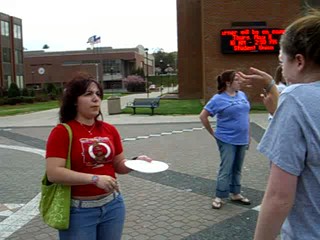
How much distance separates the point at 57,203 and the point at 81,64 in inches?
4050

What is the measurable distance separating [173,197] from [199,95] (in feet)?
99.8

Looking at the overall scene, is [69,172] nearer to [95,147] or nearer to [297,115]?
[95,147]

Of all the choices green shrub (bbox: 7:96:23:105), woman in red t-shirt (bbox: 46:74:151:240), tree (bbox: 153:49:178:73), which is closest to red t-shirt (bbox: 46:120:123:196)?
woman in red t-shirt (bbox: 46:74:151:240)

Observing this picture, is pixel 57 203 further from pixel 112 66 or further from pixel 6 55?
pixel 112 66

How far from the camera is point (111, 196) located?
2.81 meters

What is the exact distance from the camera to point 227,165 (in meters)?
5.42

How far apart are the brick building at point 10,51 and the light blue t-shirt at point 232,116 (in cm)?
6685

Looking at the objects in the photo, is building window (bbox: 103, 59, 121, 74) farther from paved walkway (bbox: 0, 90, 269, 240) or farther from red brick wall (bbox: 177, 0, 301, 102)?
paved walkway (bbox: 0, 90, 269, 240)

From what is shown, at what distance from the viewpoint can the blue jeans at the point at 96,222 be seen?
2.66 metres

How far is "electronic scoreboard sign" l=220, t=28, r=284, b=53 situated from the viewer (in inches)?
941

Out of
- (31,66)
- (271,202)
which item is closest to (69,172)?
(271,202)

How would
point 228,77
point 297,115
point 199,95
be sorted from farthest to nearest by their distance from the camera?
point 199,95 → point 228,77 → point 297,115

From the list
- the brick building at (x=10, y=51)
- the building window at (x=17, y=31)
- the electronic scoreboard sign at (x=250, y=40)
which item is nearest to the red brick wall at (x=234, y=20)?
the electronic scoreboard sign at (x=250, y=40)

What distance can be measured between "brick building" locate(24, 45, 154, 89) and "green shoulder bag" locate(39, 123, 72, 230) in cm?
9795
